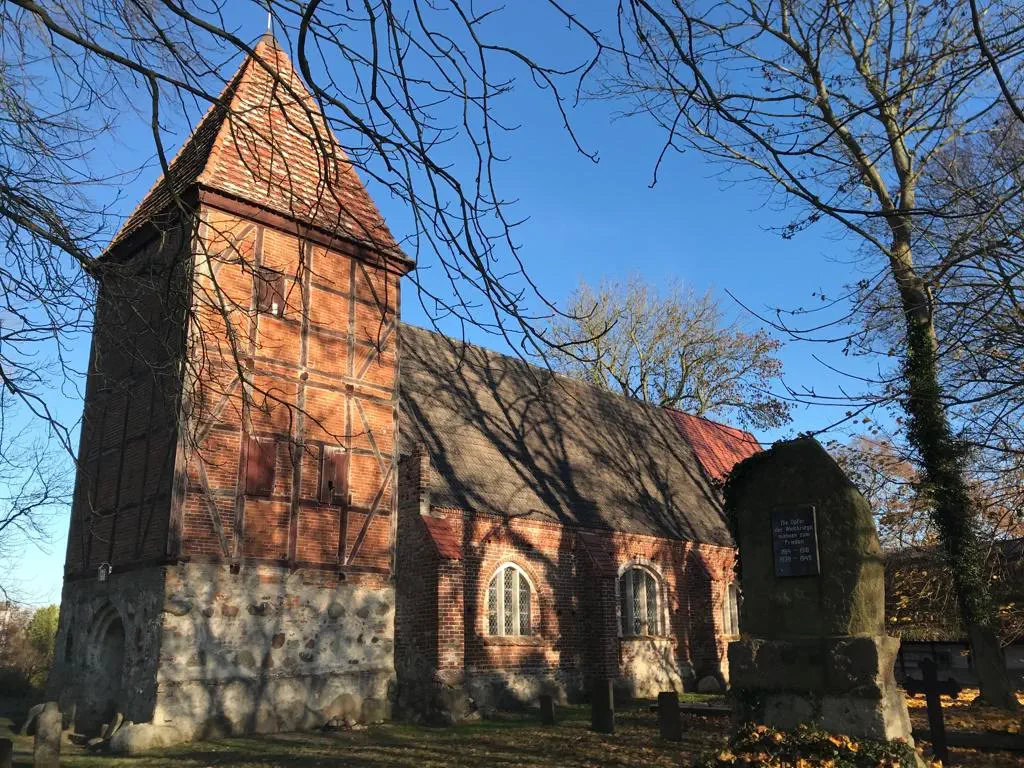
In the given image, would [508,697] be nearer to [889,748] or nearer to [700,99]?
[889,748]

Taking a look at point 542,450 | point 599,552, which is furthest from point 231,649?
point 542,450

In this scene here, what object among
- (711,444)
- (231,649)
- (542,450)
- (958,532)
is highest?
(711,444)

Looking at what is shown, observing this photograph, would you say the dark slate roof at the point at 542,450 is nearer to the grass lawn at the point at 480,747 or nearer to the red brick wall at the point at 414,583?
the red brick wall at the point at 414,583

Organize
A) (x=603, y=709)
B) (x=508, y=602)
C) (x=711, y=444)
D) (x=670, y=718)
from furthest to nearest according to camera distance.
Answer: (x=711, y=444) < (x=508, y=602) < (x=603, y=709) < (x=670, y=718)

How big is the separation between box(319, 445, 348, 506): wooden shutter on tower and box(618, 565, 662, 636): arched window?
776 centimetres

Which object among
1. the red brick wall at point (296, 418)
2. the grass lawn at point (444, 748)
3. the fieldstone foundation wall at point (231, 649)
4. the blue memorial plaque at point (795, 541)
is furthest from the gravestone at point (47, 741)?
the blue memorial plaque at point (795, 541)

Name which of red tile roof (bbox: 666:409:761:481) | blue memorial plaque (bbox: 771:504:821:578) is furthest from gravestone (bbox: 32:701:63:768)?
red tile roof (bbox: 666:409:761:481)

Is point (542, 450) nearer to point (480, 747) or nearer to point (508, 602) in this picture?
point (508, 602)

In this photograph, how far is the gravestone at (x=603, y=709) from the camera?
42.6ft

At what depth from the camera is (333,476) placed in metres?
15.6

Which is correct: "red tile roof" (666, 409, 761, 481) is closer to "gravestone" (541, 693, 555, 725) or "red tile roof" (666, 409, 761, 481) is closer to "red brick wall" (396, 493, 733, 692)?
"red brick wall" (396, 493, 733, 692)

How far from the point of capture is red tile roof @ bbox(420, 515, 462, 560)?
1589 centimetres

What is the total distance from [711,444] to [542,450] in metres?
9.44

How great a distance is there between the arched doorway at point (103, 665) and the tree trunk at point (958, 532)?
1446 centimetres
